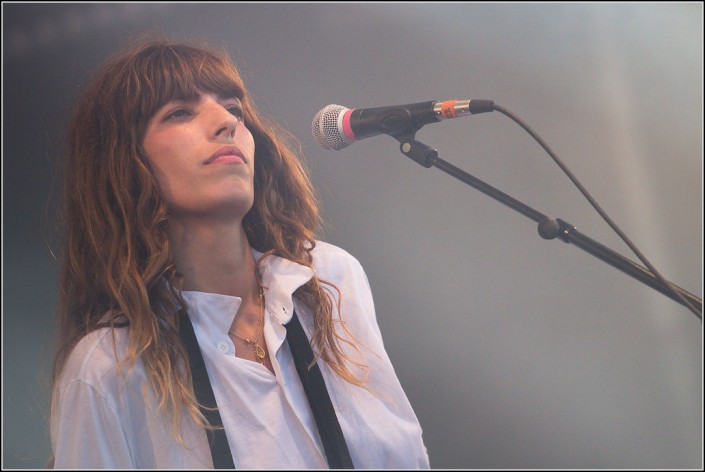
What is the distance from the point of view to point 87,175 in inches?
59.9

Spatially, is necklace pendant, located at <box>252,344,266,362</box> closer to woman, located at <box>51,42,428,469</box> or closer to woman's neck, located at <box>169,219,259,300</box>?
woman, located at <box>51,42,428,469</box>

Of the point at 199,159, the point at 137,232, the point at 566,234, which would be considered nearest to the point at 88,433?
the point at 137,232

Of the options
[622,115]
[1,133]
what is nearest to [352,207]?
[1,133]

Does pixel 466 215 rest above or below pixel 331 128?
below

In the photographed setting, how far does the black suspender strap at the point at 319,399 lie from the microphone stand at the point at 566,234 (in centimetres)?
45

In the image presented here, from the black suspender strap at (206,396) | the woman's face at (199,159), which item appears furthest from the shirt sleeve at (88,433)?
the woman's face at (199,159)

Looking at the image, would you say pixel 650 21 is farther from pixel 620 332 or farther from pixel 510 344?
pixel 510 344

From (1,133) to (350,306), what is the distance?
1.16m

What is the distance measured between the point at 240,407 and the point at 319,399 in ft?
0.51

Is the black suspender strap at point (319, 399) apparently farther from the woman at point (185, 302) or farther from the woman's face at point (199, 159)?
the woman's face at point (199, 159)

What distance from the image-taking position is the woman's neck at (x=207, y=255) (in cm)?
150

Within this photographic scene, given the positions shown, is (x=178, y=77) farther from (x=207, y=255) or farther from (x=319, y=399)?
(x=319, y=399)

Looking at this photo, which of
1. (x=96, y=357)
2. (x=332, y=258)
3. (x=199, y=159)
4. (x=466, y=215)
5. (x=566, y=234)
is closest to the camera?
(x=566, y=234)

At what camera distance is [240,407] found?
4.52 feet
